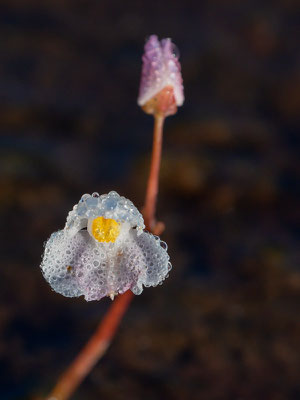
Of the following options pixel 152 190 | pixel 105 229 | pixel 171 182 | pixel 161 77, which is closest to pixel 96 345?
pixel 152 190

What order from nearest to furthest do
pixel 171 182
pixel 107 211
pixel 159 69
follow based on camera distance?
1. pixel 107 211
2. pixel 159 69
3. pixel 171 182

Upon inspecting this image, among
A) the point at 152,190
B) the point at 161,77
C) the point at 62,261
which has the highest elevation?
the point at 161,77

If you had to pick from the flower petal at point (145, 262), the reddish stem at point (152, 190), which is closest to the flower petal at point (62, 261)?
the flower petal at point (145, 262)

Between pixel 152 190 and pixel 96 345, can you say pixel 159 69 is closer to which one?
pixel 152 190

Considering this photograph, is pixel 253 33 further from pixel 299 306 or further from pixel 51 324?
pixel 51 324

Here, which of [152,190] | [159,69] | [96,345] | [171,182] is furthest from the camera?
[171,182]

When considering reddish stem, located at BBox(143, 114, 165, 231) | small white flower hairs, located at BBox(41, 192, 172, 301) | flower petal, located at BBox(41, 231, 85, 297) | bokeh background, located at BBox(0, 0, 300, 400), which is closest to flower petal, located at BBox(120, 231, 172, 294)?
small white flower hairs, located at BBox(41, 192, 172, 301)

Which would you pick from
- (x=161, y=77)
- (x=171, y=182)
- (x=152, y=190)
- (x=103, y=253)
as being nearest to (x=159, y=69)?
(x=161, y=77)

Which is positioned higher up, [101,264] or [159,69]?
[159,69]

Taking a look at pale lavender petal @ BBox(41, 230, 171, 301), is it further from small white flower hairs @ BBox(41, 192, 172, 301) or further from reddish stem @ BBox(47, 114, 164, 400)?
reddish stem @ BBox(47, 114, 164, 400)

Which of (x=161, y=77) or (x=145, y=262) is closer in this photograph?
(x=145, y=262)
